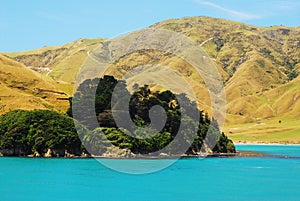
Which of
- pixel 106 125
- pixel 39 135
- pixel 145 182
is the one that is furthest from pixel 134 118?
pixel 145 182

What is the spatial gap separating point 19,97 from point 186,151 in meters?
71.8

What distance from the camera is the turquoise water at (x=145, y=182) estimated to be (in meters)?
66.1

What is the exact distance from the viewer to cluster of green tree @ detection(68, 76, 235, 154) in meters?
130

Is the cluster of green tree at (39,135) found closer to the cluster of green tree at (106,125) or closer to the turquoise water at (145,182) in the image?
the cluster of green tree at (106,125)

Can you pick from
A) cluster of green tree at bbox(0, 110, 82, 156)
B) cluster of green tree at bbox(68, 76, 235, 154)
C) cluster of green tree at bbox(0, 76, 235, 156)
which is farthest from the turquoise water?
cluster of green tree at bbox(68, 76, 235, 154)

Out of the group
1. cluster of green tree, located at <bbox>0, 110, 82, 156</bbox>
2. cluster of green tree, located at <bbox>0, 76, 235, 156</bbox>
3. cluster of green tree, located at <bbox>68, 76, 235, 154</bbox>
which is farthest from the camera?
cluster of green tree, located at <bbox>68, 76, 235, 154</bbox>

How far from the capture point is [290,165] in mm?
117125

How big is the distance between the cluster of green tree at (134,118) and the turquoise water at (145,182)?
1848 centimetres

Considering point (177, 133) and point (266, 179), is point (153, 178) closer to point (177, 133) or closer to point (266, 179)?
point (266, 179)

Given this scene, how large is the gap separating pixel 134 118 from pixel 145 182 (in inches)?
2374

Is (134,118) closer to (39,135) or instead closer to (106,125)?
(106,125)

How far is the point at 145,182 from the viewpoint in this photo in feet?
265

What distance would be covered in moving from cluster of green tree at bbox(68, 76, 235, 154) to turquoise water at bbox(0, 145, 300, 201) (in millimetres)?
18480

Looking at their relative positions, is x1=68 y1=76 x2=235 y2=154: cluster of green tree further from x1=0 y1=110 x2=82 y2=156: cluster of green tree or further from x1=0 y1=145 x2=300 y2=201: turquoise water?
x1=0 y1=145 x2=300 y2=201: turquoise water
